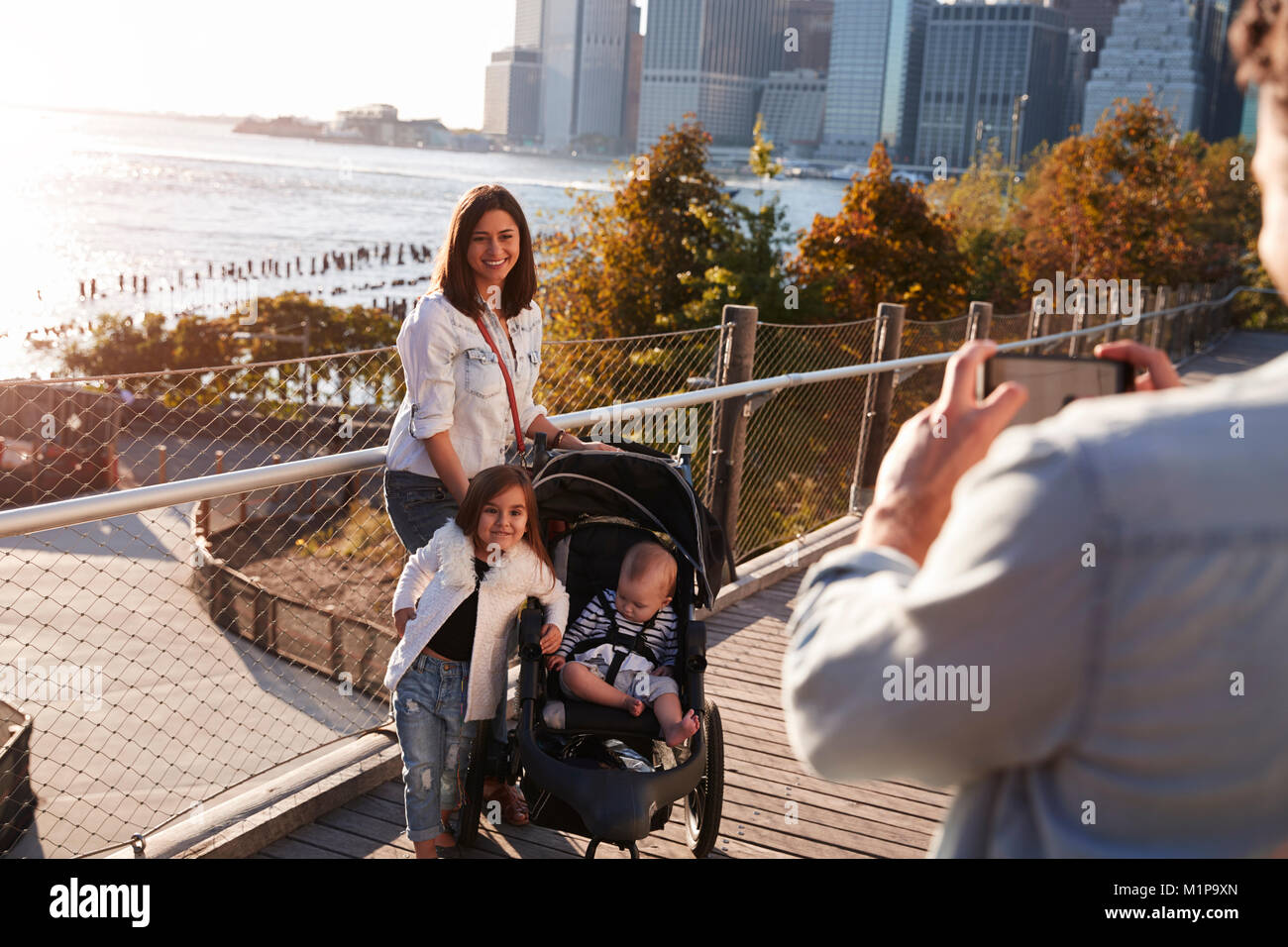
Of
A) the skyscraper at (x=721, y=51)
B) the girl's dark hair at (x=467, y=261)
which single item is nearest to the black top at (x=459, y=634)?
the girl's dark hair at (x=467, y=261)

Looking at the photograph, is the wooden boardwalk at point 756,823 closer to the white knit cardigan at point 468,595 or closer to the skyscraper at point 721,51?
the white knit cardigan at point 468,595

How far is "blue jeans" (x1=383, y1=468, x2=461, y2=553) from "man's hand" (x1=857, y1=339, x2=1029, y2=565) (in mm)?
2462

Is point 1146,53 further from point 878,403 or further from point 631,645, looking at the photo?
point 631,645

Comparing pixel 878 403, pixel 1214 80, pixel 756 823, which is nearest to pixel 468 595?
pixel 756 823

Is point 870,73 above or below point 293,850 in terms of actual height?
above

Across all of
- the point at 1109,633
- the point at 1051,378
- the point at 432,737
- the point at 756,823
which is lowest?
the point at 756,823

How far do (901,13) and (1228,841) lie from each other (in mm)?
65806

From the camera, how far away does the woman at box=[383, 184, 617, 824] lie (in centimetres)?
324

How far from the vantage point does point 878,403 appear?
7.39 m

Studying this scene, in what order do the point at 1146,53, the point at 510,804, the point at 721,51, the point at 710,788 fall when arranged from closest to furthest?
the point at 710,788, the point at 510,804, the point at 721,51, the point at 1146,53

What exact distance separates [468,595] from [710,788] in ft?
2.93

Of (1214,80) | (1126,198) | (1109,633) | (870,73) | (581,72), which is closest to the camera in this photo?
(1109,633)

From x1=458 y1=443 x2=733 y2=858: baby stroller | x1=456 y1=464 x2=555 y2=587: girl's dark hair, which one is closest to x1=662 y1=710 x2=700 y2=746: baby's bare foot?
x1=458 y1=443 x2=733 y2=858: baby stroller

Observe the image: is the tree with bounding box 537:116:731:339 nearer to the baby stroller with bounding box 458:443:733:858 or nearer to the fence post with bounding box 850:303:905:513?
the fence post with bounding box 850:303:905:513
